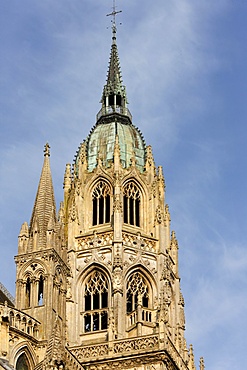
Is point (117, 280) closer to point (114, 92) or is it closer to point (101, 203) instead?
point (101, 203)

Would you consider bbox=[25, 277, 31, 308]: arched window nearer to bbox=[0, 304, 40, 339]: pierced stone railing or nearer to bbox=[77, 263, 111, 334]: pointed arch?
bbox=[0, 304, 40, 339]: pierced stone railing

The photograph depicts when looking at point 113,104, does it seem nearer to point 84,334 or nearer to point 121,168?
point 121,168

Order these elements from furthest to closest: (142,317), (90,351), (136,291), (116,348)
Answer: (136,291) → (142,317) → (90,351) → (116,348)

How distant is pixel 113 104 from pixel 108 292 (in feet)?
46.0

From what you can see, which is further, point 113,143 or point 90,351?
point 113,143

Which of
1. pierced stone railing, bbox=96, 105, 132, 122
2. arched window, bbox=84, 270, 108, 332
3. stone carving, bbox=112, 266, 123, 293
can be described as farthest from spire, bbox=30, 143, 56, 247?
pierced stone railing, bbox=96, 105, 132, 122

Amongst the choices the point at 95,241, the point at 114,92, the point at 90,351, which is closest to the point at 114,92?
the point at 114,92

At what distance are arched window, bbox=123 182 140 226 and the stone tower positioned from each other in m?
0.06

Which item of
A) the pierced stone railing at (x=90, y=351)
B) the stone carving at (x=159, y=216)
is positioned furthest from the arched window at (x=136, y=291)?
the pierced stone railing at (x=90, y=351)

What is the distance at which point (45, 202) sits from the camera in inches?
1886

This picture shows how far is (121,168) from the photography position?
57969 mm

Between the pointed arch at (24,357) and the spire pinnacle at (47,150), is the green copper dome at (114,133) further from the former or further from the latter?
the pointed arch at (24,357)

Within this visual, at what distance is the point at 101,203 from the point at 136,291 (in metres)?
6.10

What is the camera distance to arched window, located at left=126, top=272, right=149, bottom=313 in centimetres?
5375
